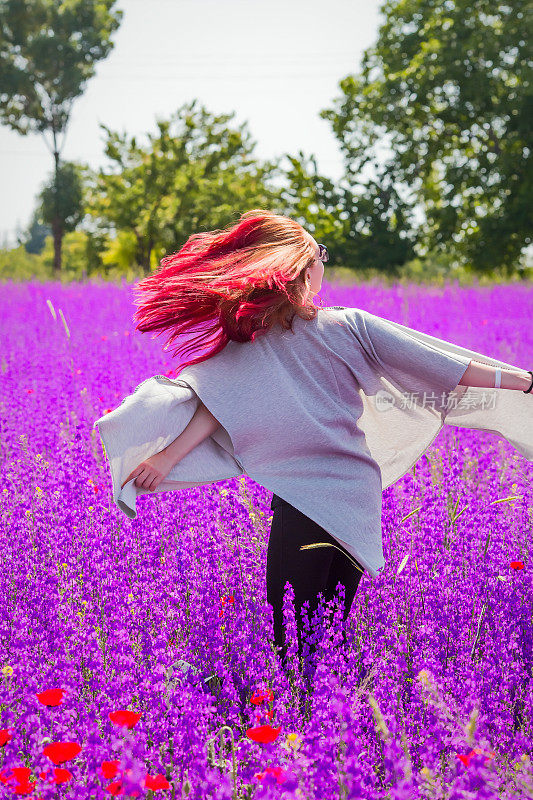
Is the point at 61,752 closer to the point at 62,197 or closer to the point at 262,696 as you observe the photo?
the point at 262,696

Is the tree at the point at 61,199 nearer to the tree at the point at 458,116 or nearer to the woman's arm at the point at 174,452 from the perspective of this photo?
the tree at the point at 458,116

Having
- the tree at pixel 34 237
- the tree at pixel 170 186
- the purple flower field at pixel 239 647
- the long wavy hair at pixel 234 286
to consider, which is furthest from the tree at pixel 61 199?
the tree at pixel 34 237

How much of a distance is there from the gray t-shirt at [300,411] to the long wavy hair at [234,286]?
A: 0.23ft

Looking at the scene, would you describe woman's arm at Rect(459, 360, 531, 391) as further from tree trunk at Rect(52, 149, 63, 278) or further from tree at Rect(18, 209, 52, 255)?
tree at Rect(18, 209, 52, 255)

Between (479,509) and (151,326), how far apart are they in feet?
4.92

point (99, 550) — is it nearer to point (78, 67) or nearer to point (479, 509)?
point (479, 509)

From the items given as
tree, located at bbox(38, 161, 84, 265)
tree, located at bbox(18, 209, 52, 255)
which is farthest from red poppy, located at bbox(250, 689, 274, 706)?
tree, located at bbox(18, 209, 52, 255)

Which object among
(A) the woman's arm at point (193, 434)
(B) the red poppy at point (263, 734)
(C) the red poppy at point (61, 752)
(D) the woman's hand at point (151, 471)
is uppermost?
(A) the woman's arm at point (193, 434)

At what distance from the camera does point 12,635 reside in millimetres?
1837

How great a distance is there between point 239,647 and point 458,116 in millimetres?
23741

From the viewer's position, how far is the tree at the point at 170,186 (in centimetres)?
1956

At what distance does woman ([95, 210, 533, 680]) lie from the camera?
6.05 ft

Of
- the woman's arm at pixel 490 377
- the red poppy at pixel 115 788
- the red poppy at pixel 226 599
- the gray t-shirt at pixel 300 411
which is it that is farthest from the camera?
the red poppy at pixel 226 599

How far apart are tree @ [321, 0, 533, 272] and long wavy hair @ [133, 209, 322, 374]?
826 inches
